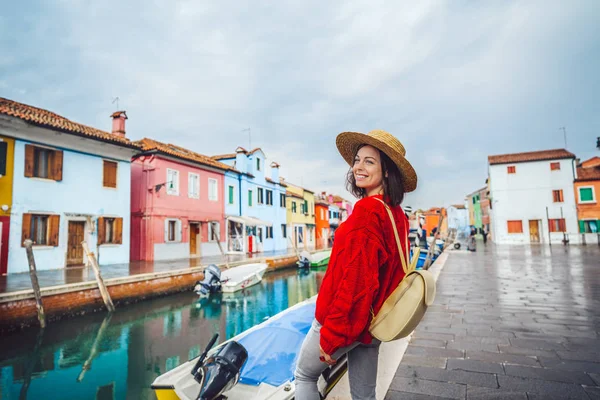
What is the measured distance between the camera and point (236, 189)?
23.4m

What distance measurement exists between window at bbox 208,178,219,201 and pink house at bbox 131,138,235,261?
6cm

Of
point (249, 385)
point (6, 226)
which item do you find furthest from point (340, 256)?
point (6, 226)

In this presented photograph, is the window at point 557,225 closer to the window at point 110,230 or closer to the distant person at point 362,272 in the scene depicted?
the window at point 110,230

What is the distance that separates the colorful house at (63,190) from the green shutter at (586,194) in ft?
109

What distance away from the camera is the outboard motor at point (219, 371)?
2580 millimetres

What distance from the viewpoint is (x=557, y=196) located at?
29.0 metres

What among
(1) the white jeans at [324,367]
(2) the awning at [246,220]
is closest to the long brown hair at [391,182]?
(1) the white jeans at [324,367]

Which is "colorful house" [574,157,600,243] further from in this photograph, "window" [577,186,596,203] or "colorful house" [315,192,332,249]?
"colorful house" [315,192,332,249]

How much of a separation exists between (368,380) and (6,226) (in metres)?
13.8

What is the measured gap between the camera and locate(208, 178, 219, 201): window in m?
21.0

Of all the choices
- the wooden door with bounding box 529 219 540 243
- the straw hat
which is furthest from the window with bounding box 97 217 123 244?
the wooden door with bounding box 529 219 540 243

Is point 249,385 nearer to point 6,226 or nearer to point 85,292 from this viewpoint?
point 85,292

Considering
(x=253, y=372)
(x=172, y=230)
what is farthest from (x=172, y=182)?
(x=253, y=372)

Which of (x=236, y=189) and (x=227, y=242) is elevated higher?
(x=236, y=189)
